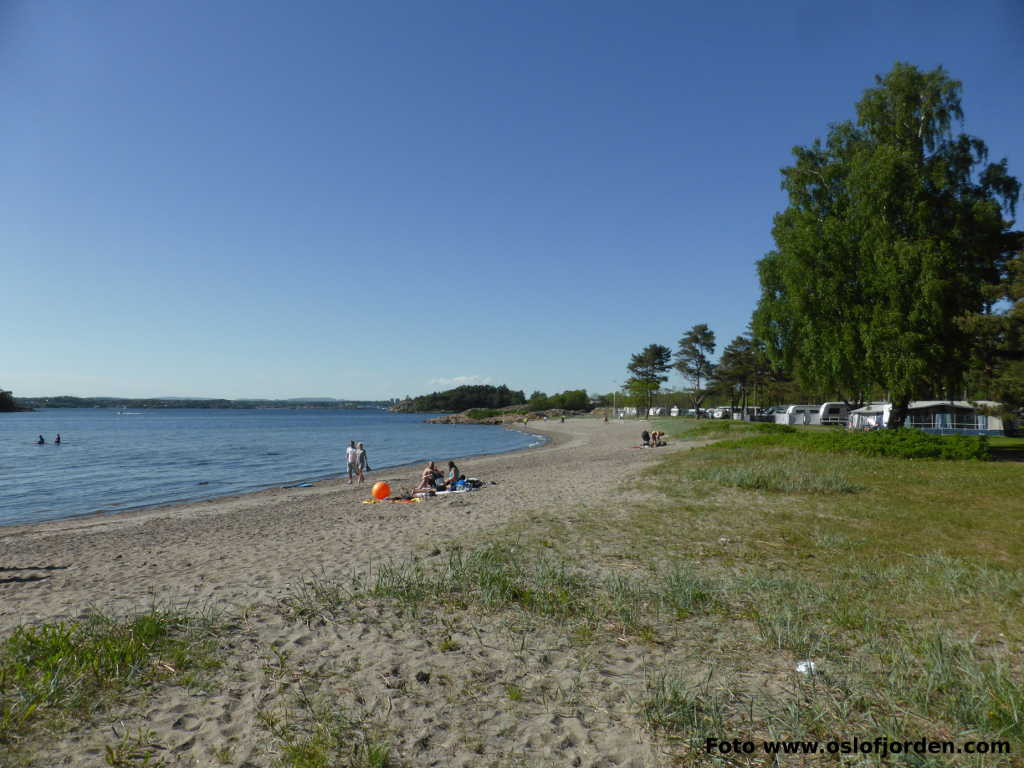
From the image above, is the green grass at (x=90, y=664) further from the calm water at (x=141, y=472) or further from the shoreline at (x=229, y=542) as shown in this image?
the calm water at (x=141, y=472)

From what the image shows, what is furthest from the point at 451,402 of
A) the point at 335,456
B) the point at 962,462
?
the point at 962,462

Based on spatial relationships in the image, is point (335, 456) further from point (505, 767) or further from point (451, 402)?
point (451, 402)

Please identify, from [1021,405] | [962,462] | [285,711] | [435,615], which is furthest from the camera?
[962,462]

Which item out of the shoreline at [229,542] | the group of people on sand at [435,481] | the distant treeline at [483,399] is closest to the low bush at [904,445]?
the shoreline at [229,542]

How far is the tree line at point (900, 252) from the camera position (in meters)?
20.8

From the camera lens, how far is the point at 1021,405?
17.5m

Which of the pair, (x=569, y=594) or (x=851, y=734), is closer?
(x=851, y=734)

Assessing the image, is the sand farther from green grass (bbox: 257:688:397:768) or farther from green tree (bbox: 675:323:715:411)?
green tree (bbox: 675:323:715:411)

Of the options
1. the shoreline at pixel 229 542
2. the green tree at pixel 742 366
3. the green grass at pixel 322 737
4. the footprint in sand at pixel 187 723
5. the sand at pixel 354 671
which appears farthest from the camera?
the green tree at pixel 742 366

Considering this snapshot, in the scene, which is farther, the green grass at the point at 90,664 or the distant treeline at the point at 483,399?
the distant treeline at the point at 483,399

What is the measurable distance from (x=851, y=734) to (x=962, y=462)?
65.1ft

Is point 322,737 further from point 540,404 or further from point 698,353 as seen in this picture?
point 540,404

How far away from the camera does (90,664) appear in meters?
4.80

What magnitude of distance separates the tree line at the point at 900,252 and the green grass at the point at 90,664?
23.0 metres
